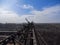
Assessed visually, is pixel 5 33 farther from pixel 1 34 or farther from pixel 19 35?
pixel 19 35

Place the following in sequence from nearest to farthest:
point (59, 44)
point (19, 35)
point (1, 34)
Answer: point (19, 35) → point (1, 34) → point (59, 44)

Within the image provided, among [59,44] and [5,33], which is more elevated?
[5,33]

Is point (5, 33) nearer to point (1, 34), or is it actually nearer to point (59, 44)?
point (1, 34)

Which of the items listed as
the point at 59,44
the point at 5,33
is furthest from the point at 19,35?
the point at 59,44

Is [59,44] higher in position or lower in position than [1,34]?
lower

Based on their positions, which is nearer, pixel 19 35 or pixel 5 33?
pixel 19 35

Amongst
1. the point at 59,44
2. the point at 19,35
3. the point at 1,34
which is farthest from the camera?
the point at 59,44

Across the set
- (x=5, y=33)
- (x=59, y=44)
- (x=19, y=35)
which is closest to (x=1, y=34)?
(x=5, y=33)
